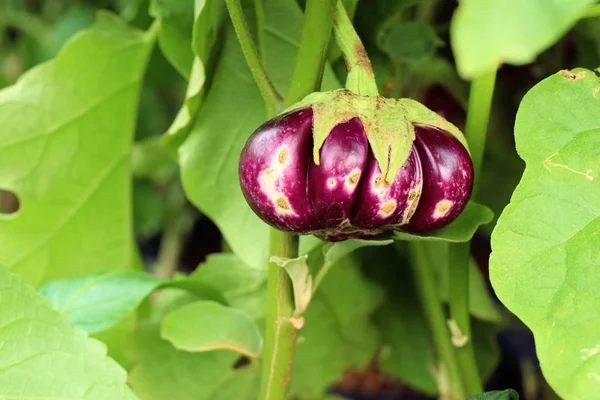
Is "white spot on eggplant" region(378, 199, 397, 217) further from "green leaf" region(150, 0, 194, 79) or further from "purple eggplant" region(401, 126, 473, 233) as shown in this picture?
"green leaf" region(150, 0, 194, 79)

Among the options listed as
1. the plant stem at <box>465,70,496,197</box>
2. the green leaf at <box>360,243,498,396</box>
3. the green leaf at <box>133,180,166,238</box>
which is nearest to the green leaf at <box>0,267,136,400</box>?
the plant stem at <box>465,70,496,197</box>

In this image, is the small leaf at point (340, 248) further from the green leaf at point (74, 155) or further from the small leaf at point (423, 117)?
the green leaf at point (74, 155)

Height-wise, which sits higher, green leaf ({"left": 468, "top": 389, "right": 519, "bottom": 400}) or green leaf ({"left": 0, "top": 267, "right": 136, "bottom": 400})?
green leaf ({"left": 0, "top": 267, "right": 136, "bottom": 400})

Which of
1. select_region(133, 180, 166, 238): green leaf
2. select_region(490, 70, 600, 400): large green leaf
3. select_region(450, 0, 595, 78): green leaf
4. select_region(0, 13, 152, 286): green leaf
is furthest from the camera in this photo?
select_region(133, 180, 166, 238): green leaf

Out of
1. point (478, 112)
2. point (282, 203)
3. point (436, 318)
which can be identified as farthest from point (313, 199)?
point (436, 318)

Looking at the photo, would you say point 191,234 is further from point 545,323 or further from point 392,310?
point 545,323

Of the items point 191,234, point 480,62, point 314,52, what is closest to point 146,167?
point 191,234

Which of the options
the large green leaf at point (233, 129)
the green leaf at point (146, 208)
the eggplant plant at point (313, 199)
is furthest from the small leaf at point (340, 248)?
the green leaf at point (146, 208)
